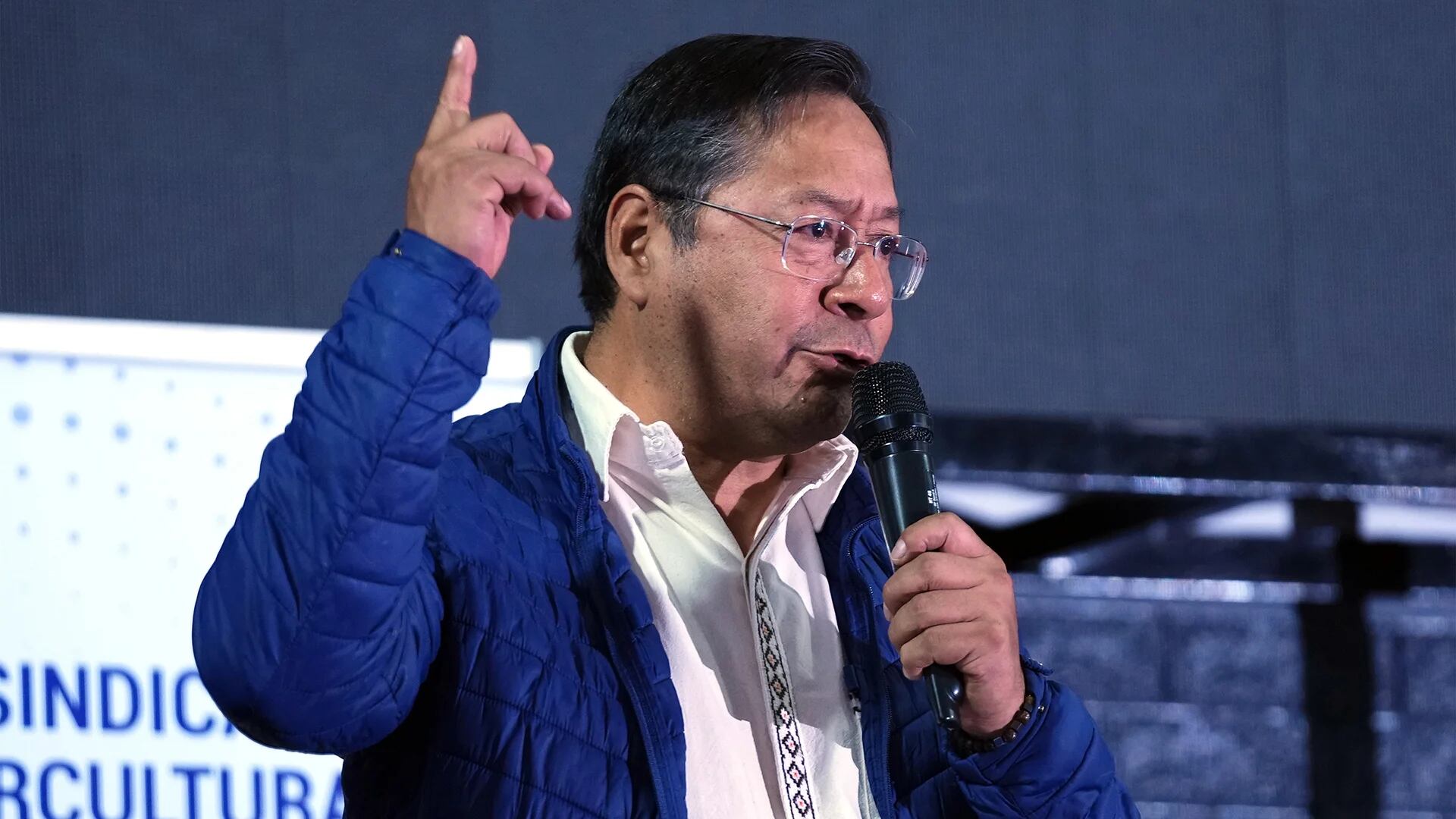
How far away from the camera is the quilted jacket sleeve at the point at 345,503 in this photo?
1056 mm

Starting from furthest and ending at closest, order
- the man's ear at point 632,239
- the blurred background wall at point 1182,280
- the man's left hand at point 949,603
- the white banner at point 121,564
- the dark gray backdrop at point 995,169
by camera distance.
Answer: the blurred background wall at point 1182,280
the dark gray backdrop at point 995,169
the white banner at point 121,564
the man's ear at point 632,239
the man's left hand at point 949,603

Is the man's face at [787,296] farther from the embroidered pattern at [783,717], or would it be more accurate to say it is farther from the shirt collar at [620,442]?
the embroidered pattern at [783,717]

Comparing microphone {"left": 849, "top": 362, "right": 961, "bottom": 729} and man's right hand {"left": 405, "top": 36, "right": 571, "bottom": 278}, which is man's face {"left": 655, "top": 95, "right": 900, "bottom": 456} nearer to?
microphone {"left": 849, "top": 362, "right": 961, "bottom": 729}

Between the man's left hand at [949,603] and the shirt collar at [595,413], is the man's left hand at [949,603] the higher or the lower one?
the lower one

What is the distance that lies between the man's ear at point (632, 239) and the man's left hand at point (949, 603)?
527 mm

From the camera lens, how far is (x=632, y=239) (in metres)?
1.65

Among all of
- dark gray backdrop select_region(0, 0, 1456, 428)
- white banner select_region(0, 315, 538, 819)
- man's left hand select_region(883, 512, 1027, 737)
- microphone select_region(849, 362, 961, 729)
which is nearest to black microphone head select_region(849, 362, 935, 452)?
microphone select_region(849, 362, 961, 729)

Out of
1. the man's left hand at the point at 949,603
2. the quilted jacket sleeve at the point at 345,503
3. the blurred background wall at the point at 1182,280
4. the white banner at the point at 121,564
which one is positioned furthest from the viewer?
the blurred background wall at the point at 1182,280

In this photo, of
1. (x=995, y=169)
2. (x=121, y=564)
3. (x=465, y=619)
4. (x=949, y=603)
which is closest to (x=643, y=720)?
(x=465, y=619)

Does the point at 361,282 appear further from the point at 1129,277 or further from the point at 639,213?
the point at 1129,277

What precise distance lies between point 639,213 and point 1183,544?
1.74 meters

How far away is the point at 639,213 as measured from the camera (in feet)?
5.40

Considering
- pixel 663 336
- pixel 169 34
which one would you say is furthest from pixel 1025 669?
pixel 169 34

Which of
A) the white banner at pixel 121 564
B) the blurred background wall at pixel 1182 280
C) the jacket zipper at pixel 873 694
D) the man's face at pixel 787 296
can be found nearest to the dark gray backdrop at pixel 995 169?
the blurred background wall at pixel 1182 280
